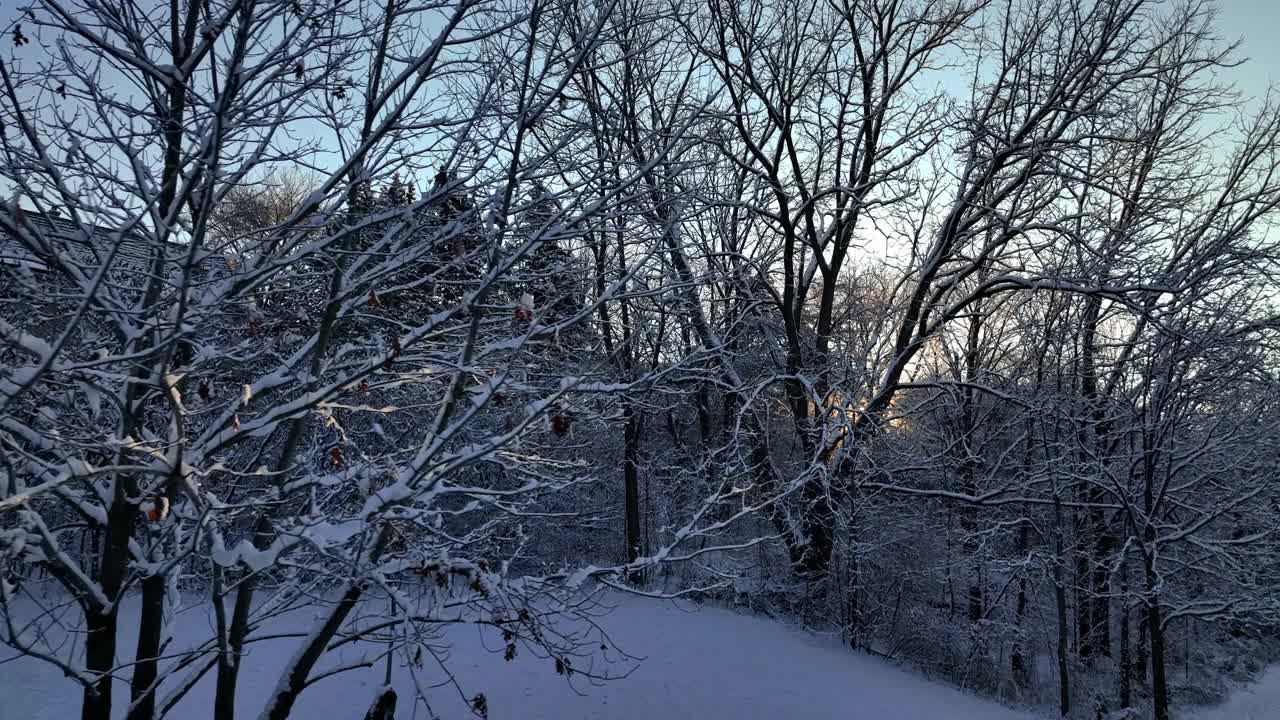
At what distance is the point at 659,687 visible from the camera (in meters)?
7.74

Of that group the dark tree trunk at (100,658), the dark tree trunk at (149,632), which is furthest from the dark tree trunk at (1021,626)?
the dark tree trunk at (100,658)

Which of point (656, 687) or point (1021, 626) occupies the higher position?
point (656, 687)

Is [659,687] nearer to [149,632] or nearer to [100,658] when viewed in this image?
[149,632]

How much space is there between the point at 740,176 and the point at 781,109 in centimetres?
131

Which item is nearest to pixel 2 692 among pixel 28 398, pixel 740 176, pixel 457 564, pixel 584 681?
pixel 28 398

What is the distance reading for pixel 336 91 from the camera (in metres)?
4.02

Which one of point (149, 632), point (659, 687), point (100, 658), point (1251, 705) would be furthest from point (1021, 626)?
point (100, 658)

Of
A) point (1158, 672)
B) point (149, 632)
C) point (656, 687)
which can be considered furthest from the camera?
point (1158, 672)

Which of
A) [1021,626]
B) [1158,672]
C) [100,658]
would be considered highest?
[100,658]

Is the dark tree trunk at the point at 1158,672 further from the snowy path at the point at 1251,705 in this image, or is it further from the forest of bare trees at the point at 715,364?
the snowy path at the point at 1251,705

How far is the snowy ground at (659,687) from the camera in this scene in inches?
274

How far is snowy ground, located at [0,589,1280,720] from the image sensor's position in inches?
274

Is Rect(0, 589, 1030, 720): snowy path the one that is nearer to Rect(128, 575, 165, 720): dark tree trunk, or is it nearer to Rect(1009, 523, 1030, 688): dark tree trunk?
Rect(128, 575, 165, 720): dark tree trunk

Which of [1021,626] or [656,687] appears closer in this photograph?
[656,687]
